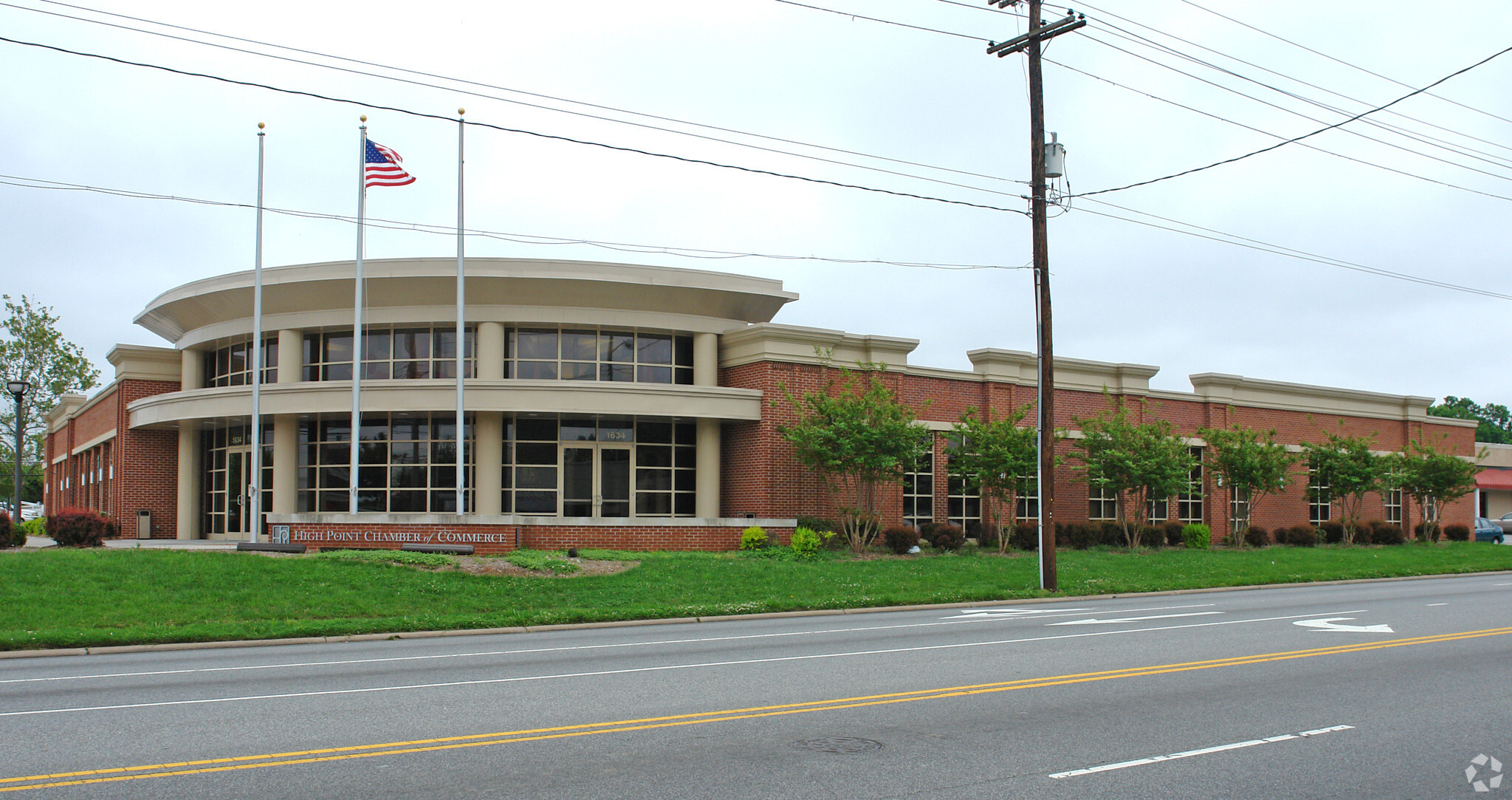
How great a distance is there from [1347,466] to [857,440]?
21.5 m

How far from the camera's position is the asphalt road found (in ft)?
21.9

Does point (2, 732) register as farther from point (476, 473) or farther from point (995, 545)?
point (995, 545)

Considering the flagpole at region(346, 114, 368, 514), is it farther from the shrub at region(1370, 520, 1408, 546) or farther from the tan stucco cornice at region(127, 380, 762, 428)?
the shrub at region(1370, 520, 1408, 546)

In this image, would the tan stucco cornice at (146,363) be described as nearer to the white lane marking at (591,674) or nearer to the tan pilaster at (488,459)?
the tan pilaster at (488,459)

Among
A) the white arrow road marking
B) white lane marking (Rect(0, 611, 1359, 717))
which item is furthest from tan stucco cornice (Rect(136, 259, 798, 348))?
the white arrow road marking

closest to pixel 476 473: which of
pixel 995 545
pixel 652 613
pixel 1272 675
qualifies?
pixel 652 613

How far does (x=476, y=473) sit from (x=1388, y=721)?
A: 23.7m

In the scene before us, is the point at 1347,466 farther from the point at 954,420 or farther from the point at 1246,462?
the point at 954,420

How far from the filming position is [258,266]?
92.4ft

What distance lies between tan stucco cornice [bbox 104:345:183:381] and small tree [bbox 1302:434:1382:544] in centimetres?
3777

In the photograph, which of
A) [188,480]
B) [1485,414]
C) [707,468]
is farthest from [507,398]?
[1485,414]

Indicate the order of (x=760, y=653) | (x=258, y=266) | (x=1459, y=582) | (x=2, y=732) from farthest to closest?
(x=258, y=266), (x=1459, y=582), (x=760, y=653), (x=2, y=732)

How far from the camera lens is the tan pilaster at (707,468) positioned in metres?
29.9

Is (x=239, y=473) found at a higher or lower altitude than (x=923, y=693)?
higher
